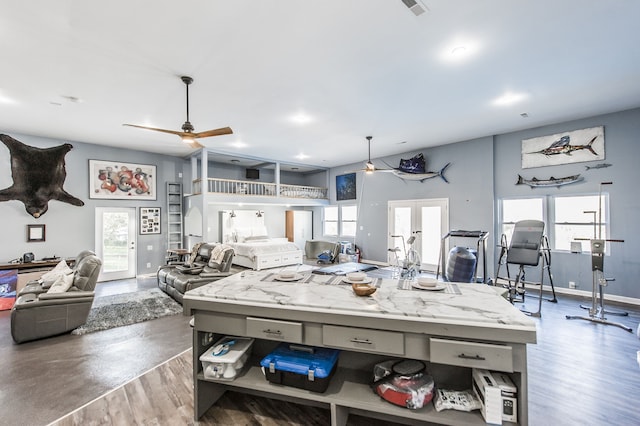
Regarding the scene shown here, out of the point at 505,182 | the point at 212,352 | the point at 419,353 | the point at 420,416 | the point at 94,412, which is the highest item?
the point at 505,182

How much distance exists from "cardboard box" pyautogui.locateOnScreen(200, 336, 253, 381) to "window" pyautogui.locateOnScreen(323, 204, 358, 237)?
818 centimetres

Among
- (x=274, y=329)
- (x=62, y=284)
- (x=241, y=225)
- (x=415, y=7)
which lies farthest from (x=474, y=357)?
(x=241, y=225)

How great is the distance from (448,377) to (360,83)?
3.59 m

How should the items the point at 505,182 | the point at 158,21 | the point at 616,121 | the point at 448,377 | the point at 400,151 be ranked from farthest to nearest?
1. the point at 400,151
2. the point at 505,182
3. the point at 616,121
4. the point at 158,21
5. the point at 448,377

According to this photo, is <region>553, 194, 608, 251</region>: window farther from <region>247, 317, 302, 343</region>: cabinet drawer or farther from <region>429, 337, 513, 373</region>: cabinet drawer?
<region>247, 317, 302, 343</region>: cabinet drawer

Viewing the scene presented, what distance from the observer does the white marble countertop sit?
1615 millimetres

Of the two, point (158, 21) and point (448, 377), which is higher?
point (158, 21)

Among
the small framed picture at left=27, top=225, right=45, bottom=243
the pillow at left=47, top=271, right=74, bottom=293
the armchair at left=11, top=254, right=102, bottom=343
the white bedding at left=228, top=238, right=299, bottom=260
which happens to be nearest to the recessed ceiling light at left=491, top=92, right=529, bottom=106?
the white bedding at left=228, top=238, right=299, bottom=260

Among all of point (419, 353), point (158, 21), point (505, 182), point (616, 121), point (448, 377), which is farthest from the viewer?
point (505, 182)

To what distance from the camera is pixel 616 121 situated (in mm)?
5152

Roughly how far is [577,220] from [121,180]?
1045cm

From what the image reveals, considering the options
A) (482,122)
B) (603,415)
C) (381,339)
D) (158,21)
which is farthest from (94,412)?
(482,122)

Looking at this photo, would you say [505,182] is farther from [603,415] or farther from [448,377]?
[448,377]

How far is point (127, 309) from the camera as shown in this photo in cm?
475
